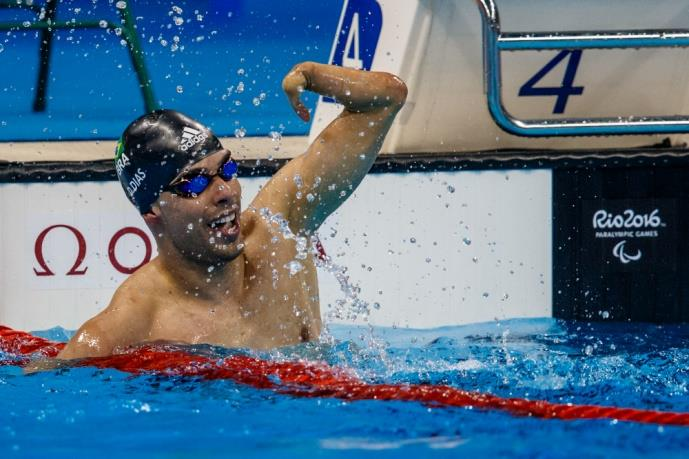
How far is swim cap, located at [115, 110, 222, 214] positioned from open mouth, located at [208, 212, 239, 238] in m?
0.15

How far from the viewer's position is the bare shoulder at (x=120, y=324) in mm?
2623

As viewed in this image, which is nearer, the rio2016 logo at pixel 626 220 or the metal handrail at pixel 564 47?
the metal handrail at pixel 564 47

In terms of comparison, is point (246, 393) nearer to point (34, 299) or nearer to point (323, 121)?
point (34, 299)

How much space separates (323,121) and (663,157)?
4.27ft

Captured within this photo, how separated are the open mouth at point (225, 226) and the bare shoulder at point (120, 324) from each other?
255mm

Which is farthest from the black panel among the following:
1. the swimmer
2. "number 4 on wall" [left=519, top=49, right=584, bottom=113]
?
the swimmer

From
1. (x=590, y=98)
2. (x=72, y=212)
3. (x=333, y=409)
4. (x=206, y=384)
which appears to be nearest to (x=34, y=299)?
(x=72, y=212)

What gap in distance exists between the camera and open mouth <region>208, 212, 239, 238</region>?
8.77 ft

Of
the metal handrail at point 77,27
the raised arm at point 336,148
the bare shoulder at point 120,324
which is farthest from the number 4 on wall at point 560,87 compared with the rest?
the bare shoulder at point 120,324

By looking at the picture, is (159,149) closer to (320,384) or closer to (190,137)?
(190,137)

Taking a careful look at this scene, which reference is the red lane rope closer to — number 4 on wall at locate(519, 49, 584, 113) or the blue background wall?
number 4 on wall at locate(519, 49, 584, 113)

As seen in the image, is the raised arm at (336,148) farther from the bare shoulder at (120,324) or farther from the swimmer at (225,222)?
the bare shoulder at (120,324)

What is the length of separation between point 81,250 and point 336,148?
1399 millimetres

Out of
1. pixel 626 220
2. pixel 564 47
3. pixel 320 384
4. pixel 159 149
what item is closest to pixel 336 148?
pixel 159 149
